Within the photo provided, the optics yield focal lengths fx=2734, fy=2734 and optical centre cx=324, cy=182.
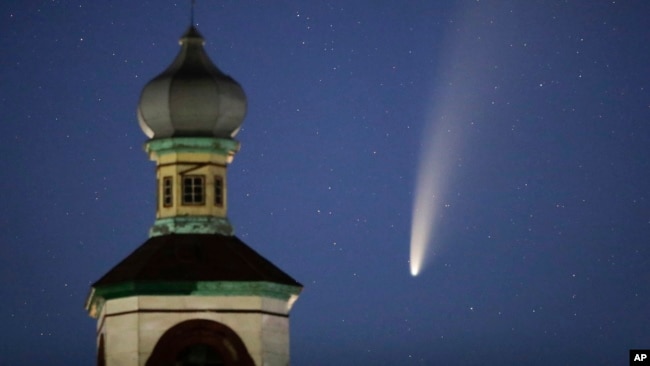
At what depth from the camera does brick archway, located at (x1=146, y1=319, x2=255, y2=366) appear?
67.3m

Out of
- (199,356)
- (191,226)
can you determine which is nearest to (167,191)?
(191,226)

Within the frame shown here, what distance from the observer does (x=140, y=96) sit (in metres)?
70.5

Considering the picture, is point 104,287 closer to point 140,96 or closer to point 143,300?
point 143,300

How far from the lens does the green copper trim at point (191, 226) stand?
69188 millimetres

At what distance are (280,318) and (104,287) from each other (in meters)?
4.48

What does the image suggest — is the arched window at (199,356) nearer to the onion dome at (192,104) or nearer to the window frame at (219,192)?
the window frame at (219,192)

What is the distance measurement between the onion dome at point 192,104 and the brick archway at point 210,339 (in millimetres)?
5253

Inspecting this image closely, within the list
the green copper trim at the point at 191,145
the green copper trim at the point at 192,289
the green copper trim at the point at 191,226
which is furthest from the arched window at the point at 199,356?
the green copper trim at the point at 191,145

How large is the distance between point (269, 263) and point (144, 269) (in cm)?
335

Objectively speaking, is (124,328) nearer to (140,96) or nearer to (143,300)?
(143,300)

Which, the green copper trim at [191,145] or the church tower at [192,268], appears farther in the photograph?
the green copper trim at [191,145]

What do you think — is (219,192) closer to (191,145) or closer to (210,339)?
(191,145)

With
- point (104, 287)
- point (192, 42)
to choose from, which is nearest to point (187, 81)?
point (192, 42)

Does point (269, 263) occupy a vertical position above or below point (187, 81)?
below
